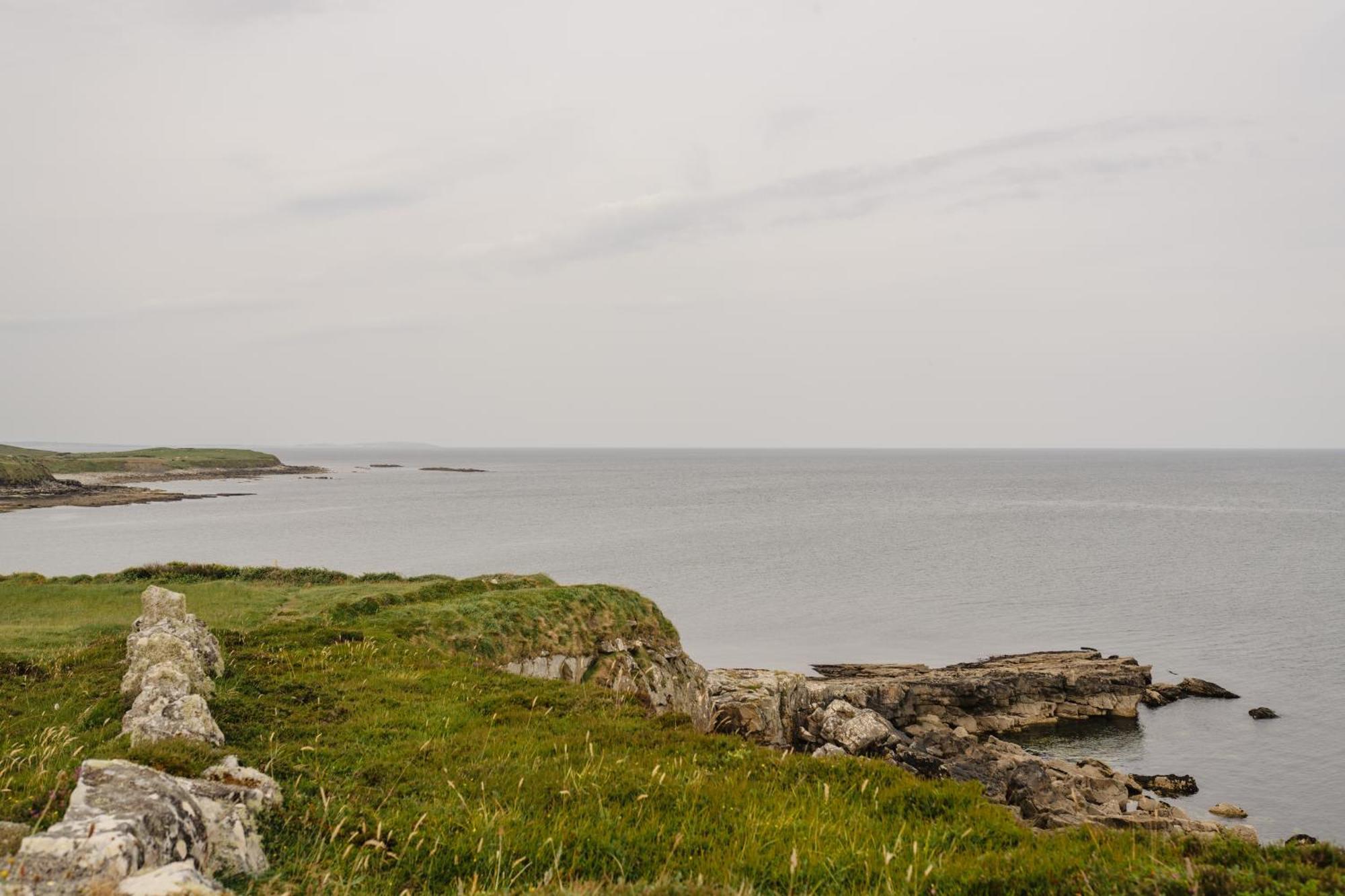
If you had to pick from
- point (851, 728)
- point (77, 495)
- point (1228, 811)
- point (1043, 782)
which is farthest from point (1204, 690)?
point (77, 495)

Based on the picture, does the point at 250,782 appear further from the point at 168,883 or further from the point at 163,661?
the point at 163,661

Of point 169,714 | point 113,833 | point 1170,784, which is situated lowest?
point 1170,784

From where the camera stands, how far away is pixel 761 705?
99.7 ft

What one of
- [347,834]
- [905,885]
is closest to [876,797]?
[905,885]

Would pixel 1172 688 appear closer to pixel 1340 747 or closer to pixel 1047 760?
pixel 1340 747

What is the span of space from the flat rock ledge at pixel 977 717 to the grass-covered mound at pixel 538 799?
3397 millimetres

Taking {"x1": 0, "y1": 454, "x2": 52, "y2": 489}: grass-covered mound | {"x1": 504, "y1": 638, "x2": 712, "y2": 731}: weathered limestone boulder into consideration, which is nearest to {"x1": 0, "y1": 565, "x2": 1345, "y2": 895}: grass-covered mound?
{"x1": 504, "y1": 638, "x2": 712, "y2": 731}: weathered limestone boulder

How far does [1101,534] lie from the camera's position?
11631cm

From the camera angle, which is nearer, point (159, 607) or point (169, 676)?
point (169, 676)

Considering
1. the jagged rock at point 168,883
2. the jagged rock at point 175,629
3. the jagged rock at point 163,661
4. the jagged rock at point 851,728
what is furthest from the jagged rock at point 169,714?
the jagged rock at point 851,728

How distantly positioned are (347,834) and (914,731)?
35.7m

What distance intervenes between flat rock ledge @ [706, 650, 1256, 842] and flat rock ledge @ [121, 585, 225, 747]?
35.0 ft

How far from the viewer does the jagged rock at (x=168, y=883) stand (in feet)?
18.4

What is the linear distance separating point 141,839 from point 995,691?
4596 cm
